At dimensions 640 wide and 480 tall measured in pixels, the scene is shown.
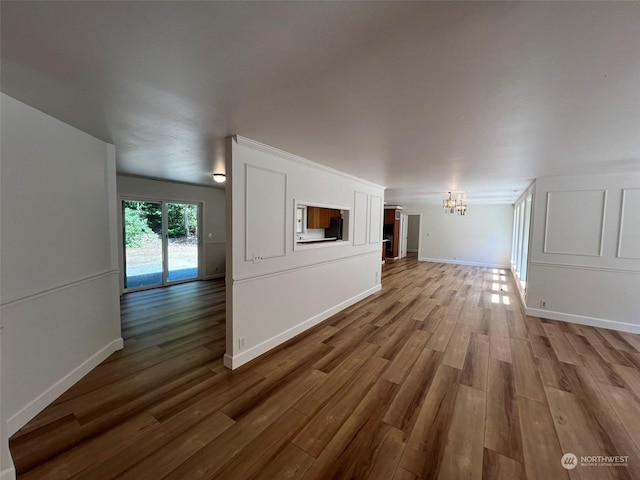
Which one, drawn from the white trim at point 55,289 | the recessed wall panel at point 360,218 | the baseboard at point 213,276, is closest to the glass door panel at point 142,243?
the baseboard at point 213,276

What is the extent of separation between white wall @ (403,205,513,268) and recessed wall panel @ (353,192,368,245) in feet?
22.0

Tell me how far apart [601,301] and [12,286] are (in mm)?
7185

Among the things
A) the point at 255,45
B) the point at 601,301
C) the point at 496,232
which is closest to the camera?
the point at 255,45

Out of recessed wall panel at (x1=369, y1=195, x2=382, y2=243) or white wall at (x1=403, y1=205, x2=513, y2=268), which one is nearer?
recessed wall panel at (x1=369, y1=195, x2=382, y2=243)

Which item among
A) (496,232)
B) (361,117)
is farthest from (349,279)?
(496,232)

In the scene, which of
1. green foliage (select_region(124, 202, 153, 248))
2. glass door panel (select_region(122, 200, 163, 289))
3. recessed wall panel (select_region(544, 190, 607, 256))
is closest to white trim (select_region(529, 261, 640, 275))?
recessed wall panel (select_region(544, 190, 607, 256))

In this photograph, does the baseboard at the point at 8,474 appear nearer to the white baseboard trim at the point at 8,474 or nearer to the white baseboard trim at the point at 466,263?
the white baseboard trim at the point at 8,474

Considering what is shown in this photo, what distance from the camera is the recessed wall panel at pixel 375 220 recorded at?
5.66m

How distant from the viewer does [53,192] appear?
225 centimetres

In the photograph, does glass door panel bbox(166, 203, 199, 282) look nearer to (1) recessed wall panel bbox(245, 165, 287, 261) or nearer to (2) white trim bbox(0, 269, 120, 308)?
(2) white trim bbox(0, 269, 120, 308)

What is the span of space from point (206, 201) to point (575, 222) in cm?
777

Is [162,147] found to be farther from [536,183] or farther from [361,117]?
[536,183]

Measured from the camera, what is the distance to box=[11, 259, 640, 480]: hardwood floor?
1.71 m

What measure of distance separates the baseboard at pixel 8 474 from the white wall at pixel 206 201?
5.16 m
